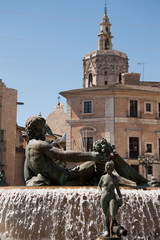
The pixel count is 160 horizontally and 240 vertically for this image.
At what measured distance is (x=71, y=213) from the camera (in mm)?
6516

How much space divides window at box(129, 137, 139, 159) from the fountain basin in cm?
2741

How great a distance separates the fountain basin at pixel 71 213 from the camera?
21.2 feet

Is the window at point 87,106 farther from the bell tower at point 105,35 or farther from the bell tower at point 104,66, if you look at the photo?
the bell tower at point 105,35

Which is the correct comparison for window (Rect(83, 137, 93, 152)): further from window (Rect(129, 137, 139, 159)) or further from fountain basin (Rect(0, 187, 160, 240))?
fountain basin (Rect(0, 187, 160, 240))

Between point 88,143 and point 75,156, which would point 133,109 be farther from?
point 75,156

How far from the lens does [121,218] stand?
6.59 meters

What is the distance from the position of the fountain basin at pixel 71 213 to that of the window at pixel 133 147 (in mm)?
27407

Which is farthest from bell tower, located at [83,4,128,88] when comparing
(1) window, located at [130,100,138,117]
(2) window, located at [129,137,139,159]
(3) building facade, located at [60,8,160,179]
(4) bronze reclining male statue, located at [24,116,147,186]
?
(4) bronze reclining male statue, located at [24,116,147,186]

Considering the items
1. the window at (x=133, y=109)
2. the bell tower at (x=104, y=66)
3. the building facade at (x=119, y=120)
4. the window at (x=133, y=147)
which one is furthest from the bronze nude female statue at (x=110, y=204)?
the bell tower at (x=104, y=66)

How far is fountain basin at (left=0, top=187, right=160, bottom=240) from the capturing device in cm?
646

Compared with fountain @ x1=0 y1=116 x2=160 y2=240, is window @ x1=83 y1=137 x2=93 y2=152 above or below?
above

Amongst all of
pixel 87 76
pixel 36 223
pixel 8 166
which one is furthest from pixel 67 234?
pixel 87 76

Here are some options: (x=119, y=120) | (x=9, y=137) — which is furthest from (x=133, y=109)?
(x=9, y=137)

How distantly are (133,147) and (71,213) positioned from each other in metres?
28.2
